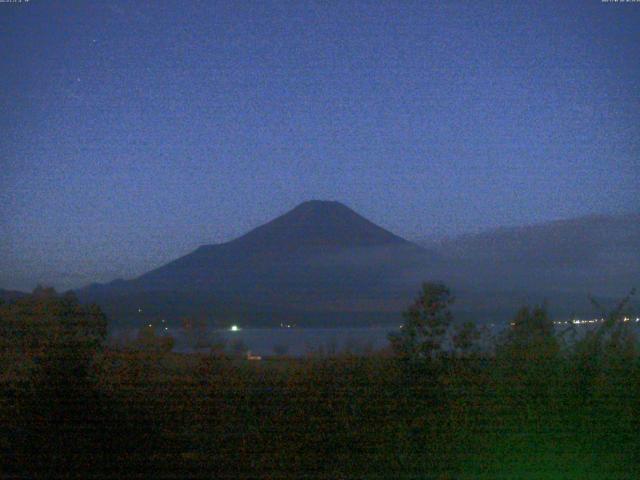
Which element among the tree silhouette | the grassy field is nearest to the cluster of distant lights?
the grassy field

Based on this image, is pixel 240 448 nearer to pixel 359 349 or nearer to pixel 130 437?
pixel 130 437

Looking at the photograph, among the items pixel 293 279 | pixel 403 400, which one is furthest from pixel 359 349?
pixel 293 279

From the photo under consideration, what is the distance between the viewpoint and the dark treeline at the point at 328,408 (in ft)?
17.6

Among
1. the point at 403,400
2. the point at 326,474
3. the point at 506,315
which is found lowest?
the point at 326,474

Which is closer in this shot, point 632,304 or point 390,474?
point 390,474

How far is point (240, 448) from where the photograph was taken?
5785mm

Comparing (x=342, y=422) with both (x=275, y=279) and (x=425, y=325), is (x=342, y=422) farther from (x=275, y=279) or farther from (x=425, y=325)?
(x=275, y=279)

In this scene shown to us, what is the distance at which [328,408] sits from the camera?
6160mm

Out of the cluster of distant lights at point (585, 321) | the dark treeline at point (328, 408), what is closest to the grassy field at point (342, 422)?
the dark treeline at point (328, 408)

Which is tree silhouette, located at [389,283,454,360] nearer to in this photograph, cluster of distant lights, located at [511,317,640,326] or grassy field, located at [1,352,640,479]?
grassy field, located at [1,352,640,479]

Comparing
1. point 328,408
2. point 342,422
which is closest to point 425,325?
point 328,408

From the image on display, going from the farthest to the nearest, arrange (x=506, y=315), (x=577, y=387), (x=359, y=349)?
(x=506, y=315) < (x=359, y=349) < (x=577, y=387)

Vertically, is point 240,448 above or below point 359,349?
below

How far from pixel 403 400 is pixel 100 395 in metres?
2.71
